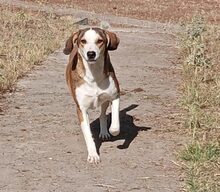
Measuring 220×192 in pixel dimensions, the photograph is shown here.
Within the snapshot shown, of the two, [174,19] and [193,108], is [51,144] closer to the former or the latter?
[193,108]

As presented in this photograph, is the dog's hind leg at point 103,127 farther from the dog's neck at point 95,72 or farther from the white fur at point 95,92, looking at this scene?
the dog's neck at point 95,72

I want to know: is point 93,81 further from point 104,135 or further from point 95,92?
point 104,135

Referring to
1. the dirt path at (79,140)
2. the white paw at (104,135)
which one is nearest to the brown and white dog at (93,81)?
the dirt path at (79,140)

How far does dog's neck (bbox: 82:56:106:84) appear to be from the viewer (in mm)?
5867

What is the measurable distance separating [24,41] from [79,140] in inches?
231

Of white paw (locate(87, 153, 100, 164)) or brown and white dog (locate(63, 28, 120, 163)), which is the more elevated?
brown and white dog (locate(63, 28, 120, 163))

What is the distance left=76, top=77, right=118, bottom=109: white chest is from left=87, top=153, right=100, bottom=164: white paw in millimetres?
464

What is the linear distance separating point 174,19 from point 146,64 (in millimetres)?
11694

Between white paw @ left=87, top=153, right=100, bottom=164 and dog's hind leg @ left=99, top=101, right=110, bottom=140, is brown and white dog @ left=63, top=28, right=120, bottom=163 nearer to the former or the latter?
white paw @ left=87, top=153, right=100, bottom=164

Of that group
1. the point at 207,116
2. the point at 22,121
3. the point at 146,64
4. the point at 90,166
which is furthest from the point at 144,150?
the point at 146,64

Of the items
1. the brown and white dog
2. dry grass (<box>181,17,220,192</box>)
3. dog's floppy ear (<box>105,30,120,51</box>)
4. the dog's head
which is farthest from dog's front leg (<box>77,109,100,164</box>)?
dry grass (<box>181,17,220,192</box>)

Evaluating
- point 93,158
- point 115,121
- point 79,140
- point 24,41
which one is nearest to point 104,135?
point 79,140

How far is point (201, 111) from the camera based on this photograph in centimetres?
697

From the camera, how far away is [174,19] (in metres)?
22.2
